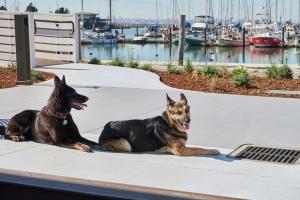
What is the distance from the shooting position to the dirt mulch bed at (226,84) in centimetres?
1404

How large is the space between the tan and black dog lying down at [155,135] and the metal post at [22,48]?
287 inches

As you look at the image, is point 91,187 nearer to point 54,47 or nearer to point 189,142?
point 189,142

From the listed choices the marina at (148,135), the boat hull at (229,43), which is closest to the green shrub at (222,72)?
the marina at (148,135)

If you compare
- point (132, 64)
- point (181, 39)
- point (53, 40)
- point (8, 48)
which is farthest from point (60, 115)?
point (181, 39)

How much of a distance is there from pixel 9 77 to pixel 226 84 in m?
6.19

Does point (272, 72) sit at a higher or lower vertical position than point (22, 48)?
lower

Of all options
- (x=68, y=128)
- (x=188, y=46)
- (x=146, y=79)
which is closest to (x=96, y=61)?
(x=146, y=79)

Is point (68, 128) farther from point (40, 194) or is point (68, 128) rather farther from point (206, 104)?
point (206, 104)

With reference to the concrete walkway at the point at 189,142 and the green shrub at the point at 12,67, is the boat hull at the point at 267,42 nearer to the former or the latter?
the green shrub at the point at 12,67

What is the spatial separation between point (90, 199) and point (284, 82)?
11249 mm

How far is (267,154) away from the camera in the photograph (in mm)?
7754

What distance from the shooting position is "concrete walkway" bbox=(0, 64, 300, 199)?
250 inches

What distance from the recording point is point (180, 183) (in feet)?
20.6

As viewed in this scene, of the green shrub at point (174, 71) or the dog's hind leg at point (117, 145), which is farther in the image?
the green shrub at point (174, 71)
